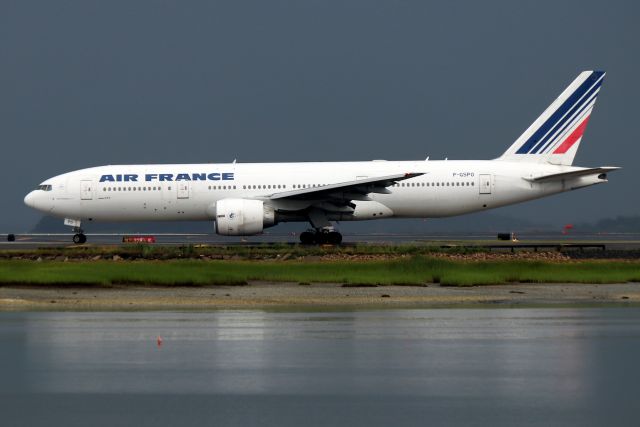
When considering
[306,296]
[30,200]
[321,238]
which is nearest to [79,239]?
[30,200]

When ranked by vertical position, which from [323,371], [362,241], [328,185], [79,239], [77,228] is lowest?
[323,371]

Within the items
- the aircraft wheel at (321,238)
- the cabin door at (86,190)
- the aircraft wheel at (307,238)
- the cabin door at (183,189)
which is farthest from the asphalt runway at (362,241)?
the cabin door at (183,189)

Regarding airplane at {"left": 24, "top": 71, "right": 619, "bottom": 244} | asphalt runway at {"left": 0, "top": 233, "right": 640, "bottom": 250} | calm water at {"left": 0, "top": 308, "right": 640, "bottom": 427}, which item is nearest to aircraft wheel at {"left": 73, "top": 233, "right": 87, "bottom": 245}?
asphalt runway at {"left": 0, "top": 233, "right": 640, "bottom": 250}

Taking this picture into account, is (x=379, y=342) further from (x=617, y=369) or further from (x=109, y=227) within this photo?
(x=109, y=227)

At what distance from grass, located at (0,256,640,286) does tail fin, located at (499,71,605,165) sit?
41.8ft

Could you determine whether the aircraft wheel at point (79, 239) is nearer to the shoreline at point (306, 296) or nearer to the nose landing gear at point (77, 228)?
the nose landing gear at point (77, 228)

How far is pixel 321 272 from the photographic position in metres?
26.3

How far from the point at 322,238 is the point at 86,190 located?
10.4 meters

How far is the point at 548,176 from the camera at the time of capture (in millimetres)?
38375

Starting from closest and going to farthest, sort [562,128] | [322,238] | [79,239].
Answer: [322,238] → [562,128] → [79,239]

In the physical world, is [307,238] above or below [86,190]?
below

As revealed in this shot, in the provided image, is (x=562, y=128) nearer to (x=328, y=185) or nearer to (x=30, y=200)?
(x=328, y=185)

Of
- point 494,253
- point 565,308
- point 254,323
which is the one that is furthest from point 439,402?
point 494,253

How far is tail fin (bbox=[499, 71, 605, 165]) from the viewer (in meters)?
40.4
